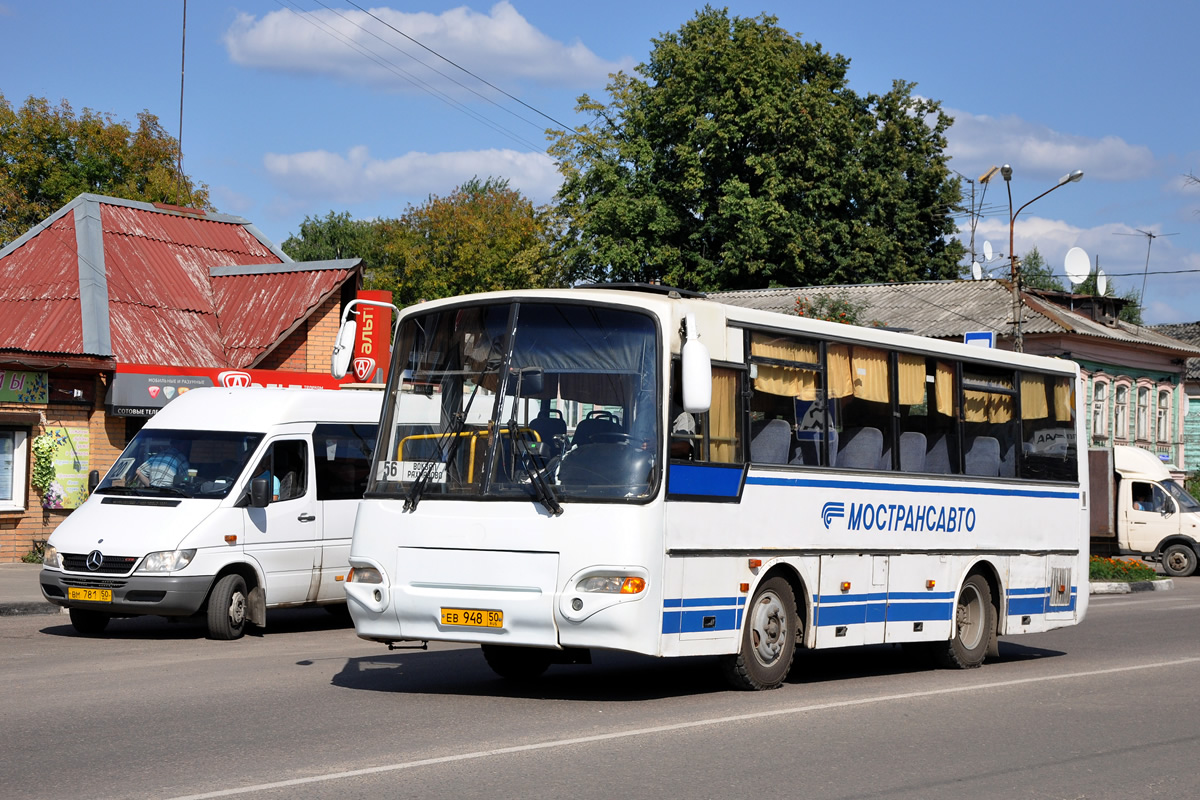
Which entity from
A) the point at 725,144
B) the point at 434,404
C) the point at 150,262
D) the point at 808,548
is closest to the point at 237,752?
the point at 434,404

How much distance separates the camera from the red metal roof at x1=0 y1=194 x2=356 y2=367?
26.9m

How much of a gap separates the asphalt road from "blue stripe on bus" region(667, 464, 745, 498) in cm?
149

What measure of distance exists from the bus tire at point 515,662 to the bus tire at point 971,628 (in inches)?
165

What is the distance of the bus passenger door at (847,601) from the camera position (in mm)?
11836

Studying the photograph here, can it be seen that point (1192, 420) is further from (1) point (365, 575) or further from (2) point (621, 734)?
(2) point (621, 734)

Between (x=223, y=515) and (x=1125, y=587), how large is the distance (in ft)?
65.1

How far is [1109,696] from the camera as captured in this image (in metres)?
11.6

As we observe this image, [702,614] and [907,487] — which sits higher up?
[907,487]

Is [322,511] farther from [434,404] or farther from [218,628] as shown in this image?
[434,404]

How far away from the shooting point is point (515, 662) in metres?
11.7

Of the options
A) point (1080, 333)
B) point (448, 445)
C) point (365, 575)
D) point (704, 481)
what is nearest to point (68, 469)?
point (365, 575)

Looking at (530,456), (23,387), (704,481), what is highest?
(23,387)

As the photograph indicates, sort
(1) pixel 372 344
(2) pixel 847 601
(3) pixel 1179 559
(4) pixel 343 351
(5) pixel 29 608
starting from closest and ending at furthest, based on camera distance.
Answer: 1. (2) pixel 847 601
2. (4) pixel 343 351
3. (5) pixel 29 608
4. (1) pixel 372 344
5. (3) pixel 1179 559

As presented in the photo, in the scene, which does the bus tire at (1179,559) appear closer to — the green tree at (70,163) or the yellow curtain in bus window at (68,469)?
the yellow curtain in bus window at (68,469)
